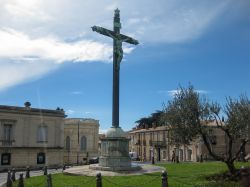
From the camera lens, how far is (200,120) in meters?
20.7

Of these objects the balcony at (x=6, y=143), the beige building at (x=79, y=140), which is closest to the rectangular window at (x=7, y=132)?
the balcony at (x=6, y=143)

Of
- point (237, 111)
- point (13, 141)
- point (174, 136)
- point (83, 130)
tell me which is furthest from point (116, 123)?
point (83, 130)

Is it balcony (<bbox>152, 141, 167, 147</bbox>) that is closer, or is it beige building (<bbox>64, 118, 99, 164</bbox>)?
beige building (<bbox>64, 118, 99, 164</bbox>)

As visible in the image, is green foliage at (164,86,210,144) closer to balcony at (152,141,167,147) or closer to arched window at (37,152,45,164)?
arched window at (37,152,45,164)

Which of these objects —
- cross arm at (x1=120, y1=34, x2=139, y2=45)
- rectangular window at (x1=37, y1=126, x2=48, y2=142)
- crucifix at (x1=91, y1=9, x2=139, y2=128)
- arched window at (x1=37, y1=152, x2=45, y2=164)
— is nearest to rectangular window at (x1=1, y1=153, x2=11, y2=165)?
arched window at (x1=37, y1=152, x2=45, y2=164)

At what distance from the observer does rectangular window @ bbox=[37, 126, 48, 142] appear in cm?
5606

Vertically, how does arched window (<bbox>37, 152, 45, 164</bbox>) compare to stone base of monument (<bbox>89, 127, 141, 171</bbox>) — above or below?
below

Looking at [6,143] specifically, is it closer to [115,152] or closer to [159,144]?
[115,152]

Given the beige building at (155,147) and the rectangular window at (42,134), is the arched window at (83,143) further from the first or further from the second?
the beige building at (155,147)

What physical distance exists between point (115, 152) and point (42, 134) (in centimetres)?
3223

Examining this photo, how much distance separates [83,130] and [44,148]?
12.4m

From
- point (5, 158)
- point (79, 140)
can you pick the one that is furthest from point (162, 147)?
point (5, 158)

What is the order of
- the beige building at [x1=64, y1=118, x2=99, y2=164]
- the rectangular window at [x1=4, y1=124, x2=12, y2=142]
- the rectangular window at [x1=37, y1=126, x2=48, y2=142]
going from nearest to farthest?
1. the rectangular window at [x1=4, y1=124, x2=12, y2=142]
2. the rectangular window at [x1=37, y1=126, x2=48, y2=142]
3. the beige building at [x1=64, y1=118, x2=99, y2=164]

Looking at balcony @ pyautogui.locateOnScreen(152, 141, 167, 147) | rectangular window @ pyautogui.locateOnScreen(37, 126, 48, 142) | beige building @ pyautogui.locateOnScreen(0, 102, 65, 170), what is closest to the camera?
beige building @ pyautogui.locateOnScreen(0, 102, 65, 170)
